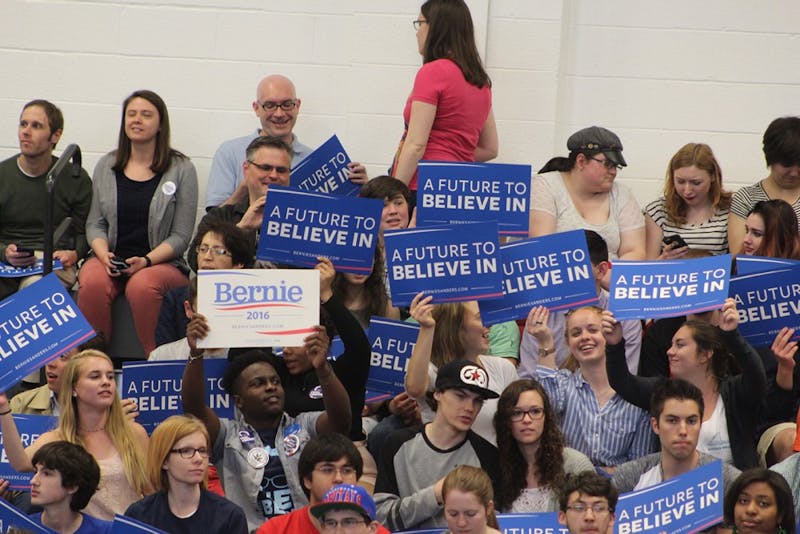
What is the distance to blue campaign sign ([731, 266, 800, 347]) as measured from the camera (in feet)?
21.3

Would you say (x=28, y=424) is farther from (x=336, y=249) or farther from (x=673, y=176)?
(x=673, y=176)

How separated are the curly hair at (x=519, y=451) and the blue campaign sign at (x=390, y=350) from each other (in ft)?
1.80

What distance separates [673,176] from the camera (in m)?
8.05

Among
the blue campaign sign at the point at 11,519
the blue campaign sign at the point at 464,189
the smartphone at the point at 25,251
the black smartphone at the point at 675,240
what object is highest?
the blue campaign sign at the point at 464,189

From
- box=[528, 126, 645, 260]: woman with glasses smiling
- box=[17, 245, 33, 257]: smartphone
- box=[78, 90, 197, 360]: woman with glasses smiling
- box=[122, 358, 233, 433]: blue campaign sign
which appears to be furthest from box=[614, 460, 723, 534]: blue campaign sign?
box=[17, 245, 33, 257]: smartphone

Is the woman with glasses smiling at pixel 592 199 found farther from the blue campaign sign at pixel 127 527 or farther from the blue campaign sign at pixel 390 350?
the blue campaign sign at pixel 127 527

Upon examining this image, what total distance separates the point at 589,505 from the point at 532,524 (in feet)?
0.73

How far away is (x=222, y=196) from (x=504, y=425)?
2.90 metres

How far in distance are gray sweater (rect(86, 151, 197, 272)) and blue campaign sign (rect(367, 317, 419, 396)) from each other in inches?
73.3

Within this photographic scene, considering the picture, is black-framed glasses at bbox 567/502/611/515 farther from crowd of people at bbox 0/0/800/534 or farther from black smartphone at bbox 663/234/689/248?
black smartphone at bbox 663/234/689/248

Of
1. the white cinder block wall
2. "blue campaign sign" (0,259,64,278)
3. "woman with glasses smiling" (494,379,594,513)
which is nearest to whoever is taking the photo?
"woman with glasses smiling" (494,379,594,513)

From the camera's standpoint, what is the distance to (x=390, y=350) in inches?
263

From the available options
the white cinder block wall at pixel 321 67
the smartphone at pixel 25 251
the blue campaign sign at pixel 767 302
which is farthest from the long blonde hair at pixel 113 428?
the white cinder block wall at pixel 321 67

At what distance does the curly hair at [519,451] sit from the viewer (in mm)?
6129
